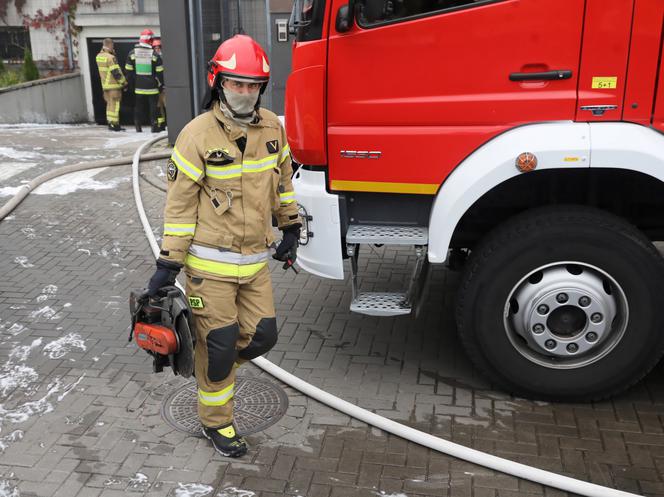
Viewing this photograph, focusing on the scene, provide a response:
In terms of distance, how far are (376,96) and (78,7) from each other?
18053 mm

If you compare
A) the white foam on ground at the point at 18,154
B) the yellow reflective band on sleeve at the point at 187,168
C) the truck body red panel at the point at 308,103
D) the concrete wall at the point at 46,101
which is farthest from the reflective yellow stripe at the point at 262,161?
the concrete wall at the point at 46,101

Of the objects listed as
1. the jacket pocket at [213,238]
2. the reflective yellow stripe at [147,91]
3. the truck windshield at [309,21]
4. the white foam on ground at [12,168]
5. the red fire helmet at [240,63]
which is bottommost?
the white foam on ground at [12,168]

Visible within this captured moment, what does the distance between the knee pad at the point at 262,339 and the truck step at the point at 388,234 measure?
781 mm

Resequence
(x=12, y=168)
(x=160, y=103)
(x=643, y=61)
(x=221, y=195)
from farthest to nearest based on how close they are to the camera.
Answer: (x=160, y=103) → (x=12, y=168) → (x=643, y=61) → (x=221, y=195)

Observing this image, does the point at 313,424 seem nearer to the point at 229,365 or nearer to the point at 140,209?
the point at 229,365

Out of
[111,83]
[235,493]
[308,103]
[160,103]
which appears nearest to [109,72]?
[111,83]

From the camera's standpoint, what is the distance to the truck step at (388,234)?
4.37 m

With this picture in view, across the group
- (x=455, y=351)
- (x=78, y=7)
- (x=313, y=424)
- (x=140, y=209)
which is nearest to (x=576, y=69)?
(x=455, y=351)

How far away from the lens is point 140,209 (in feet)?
27.0

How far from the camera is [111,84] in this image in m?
15.7

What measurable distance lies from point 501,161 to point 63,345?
10.6 ft

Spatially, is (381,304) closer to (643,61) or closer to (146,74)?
(643,61)

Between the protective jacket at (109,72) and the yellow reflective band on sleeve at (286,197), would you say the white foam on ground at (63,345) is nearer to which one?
the yellow reflective band on sleeve at (286,197)

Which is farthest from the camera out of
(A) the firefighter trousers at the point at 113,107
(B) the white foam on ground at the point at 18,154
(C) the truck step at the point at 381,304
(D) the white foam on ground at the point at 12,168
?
(A) the firefighter trousers at the point at 113,107
